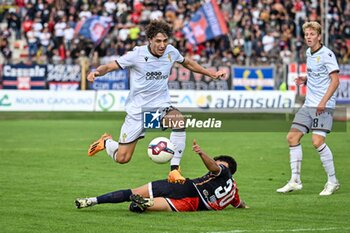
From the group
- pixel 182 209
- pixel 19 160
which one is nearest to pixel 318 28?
pixel 182 209

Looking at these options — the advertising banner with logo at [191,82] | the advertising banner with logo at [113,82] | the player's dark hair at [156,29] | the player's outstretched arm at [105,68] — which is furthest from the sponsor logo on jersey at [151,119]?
the advertising banner with logo at [113,82]

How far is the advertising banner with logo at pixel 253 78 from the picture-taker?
1403 inches

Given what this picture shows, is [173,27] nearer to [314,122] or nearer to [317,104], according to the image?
[314,122]

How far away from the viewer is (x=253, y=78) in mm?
35750

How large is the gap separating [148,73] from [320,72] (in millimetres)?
2804

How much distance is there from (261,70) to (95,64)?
263 inches

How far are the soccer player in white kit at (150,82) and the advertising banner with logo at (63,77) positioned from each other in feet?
72.4

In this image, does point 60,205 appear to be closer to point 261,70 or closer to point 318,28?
point 318,28

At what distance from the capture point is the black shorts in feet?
39.5

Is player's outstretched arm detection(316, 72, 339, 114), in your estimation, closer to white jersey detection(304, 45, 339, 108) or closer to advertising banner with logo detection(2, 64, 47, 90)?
white jersey detection(304, 45, 339, 108)

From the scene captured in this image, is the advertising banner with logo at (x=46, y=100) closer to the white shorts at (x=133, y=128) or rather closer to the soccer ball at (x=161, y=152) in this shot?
the white shorts at (x=133, y=128)

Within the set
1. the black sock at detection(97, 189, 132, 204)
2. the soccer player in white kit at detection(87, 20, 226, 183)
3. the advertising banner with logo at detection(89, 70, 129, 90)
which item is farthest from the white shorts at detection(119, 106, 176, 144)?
the advertising banner with logo at detection(89, 70, 129, 90)

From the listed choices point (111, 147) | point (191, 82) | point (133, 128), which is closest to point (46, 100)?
point (191, 82)

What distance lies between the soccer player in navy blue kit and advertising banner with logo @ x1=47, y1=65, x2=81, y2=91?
24.1 metres
